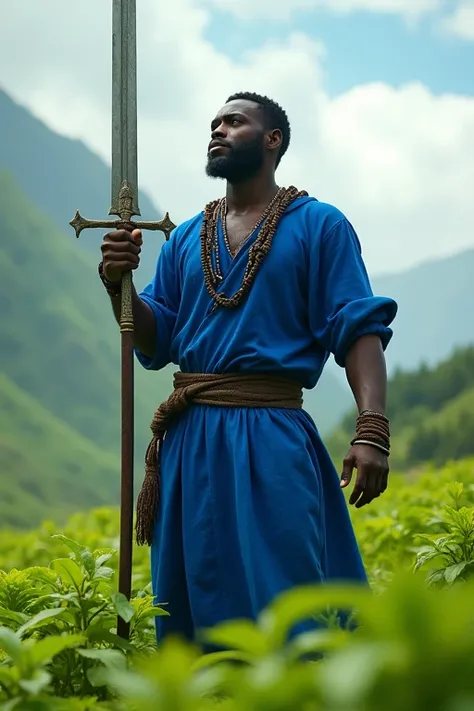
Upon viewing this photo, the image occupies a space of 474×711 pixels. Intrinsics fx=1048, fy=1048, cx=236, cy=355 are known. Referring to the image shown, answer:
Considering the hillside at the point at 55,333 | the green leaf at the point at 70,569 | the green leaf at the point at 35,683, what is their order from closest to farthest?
the green leaf at the point at 35,683, the green leaf at the point at 70,569, the hillside at the point at 55,333

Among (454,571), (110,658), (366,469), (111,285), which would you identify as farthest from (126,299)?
(110,658)

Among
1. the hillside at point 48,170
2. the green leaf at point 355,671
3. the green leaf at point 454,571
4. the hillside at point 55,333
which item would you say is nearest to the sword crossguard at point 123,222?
the green leaf at point 454,571

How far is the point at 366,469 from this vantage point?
2.95m

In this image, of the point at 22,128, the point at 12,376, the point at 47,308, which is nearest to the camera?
the point at 12,376

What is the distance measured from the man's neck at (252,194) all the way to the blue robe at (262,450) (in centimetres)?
12

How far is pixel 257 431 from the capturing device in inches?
122

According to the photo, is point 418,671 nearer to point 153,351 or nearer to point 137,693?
point 137,693

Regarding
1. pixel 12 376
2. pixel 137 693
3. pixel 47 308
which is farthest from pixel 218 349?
pixel 47 308

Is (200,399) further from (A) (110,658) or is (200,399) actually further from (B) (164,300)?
(A) (110,658)

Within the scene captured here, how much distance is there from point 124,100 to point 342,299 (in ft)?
2.91

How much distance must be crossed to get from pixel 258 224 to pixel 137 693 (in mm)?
2257

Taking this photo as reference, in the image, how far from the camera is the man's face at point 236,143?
3.38 meters

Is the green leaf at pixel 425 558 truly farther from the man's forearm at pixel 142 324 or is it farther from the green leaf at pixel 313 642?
the green leaf at pixel 313 642

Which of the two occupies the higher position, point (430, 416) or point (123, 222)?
point (430, 416)
